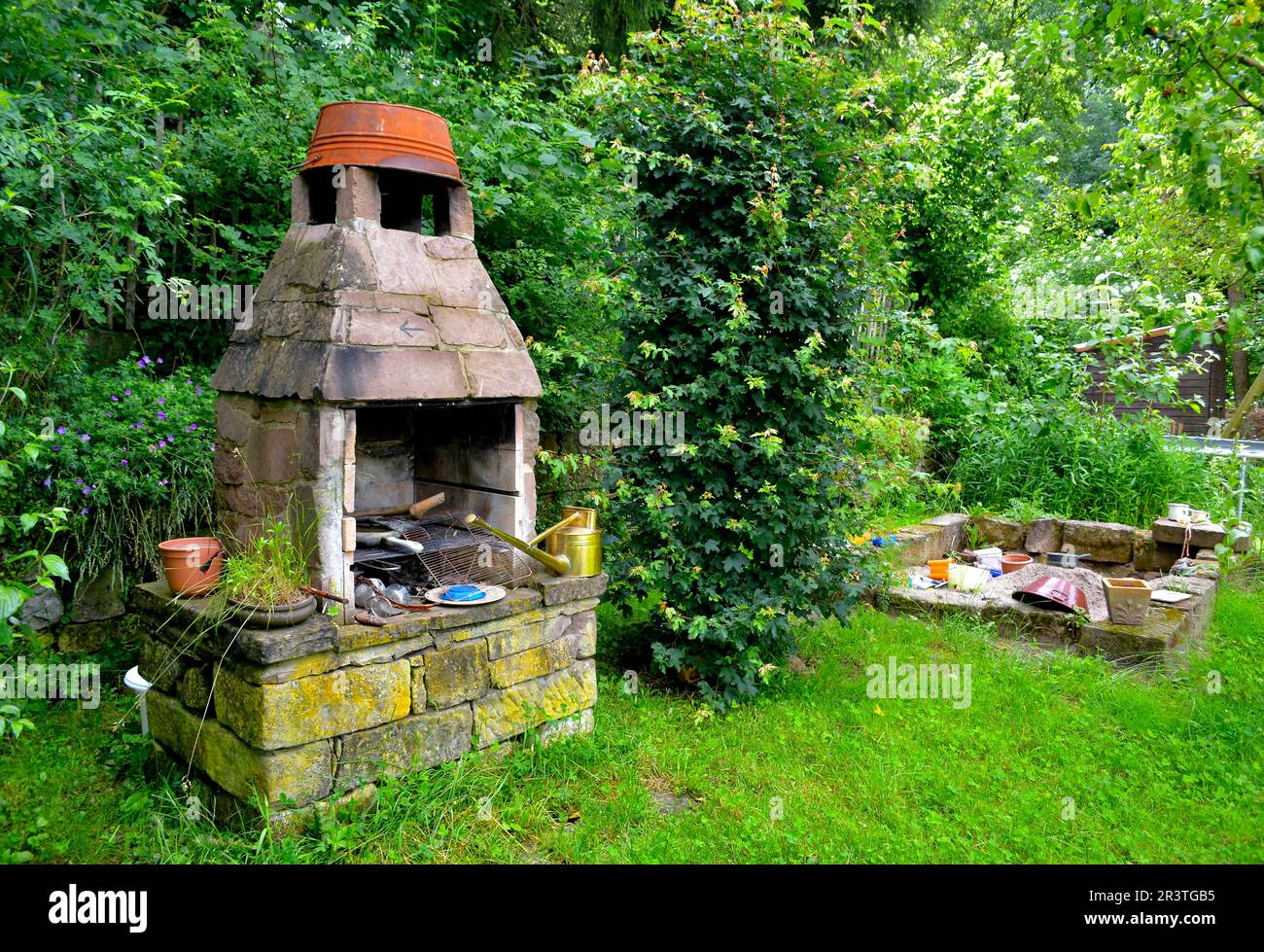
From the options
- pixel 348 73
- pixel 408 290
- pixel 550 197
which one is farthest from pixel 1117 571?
pixel 348 73

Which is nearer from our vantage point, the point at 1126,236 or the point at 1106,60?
the point at 1106,60

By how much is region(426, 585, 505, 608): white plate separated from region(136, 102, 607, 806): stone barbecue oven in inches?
2.1

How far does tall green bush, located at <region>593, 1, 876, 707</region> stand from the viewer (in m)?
4.35

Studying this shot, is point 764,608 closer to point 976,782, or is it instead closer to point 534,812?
point 976,782

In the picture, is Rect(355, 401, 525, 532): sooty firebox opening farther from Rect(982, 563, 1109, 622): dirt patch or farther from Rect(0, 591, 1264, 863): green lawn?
Rect(982, 563, 1109, 622): dirt patch

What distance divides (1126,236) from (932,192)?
3.05 metres

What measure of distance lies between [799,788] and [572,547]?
1640 mm

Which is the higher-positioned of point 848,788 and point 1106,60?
point 1106,60

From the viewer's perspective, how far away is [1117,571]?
7113 mm

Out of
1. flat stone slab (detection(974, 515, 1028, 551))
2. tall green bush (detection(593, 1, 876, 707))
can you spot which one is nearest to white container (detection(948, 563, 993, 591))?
flat stone slab (detection(974, 515, 1028, 551))

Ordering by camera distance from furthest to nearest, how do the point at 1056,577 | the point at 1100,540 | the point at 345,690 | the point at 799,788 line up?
the point at 1100,540
the point at 1056,577
the point at 799,788
the point at 345,690

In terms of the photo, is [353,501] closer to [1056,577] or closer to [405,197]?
[405,197]

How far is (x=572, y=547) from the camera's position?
4176 mm

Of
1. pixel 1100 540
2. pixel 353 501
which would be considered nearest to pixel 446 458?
pixel 353 501
